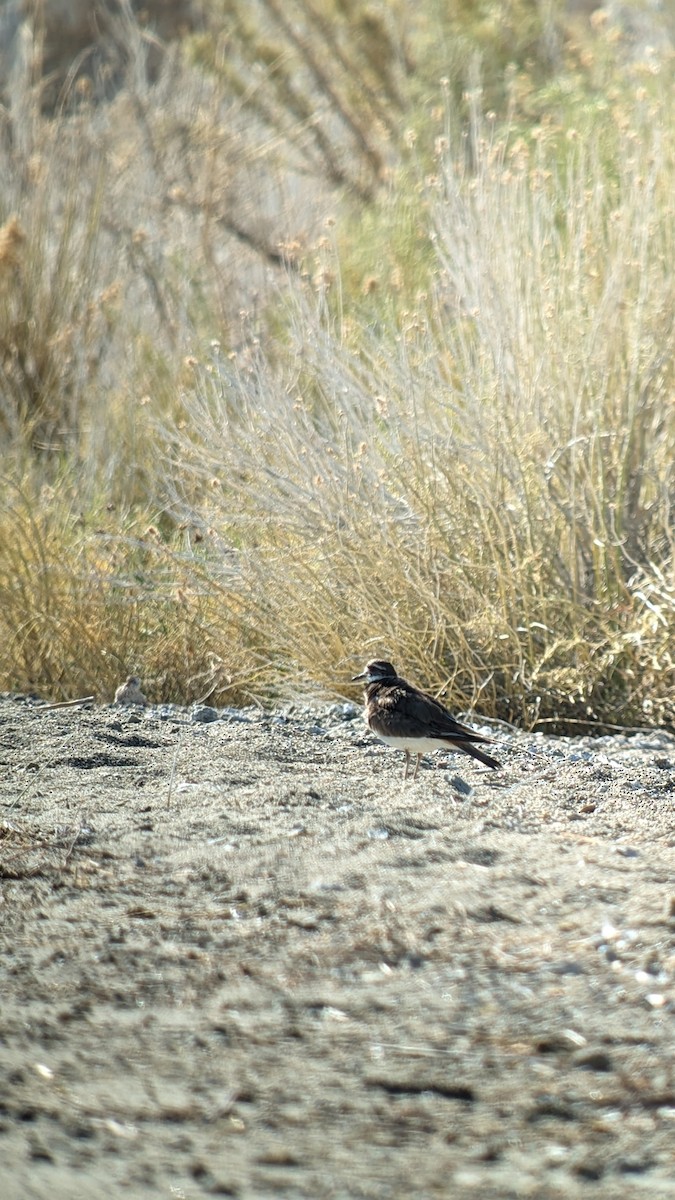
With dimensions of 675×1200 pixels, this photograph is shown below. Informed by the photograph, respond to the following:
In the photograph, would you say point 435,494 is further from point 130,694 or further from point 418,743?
point 418,743

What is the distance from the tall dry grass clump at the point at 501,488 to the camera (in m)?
5.87

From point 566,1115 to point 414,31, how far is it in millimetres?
13163

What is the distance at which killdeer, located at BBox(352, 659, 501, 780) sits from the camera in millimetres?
4602

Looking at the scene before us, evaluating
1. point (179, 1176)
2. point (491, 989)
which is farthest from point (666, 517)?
point (179, 1176)

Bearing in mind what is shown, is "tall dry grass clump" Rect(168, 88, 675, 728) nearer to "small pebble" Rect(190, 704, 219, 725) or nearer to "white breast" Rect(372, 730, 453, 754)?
"small pebble" Rect(190, 704, 219, 725)

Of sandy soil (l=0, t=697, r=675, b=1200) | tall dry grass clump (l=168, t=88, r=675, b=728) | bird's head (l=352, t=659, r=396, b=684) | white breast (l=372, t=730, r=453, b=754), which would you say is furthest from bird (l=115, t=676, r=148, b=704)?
white breast (l=372, t=730, r=453, b=754)

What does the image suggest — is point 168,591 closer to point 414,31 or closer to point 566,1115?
point 566,1115

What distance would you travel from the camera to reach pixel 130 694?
20.6 feet

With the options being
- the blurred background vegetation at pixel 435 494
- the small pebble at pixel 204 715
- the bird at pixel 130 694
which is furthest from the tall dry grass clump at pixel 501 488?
the bird at pixel 130 694

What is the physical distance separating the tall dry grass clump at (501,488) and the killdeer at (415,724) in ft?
3.03

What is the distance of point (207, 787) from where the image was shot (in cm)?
468

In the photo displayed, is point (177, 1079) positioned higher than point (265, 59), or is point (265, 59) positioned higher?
point (265, 59)

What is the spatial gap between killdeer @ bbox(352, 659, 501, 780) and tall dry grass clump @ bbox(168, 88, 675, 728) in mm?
925

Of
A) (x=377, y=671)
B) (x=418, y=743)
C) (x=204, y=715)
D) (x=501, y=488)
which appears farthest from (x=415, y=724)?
(x=501, y=488)
